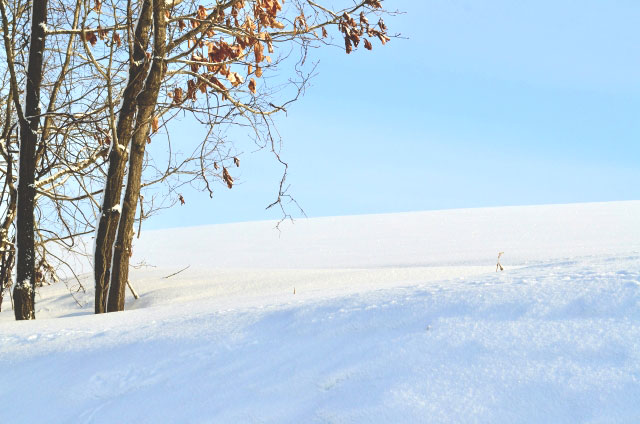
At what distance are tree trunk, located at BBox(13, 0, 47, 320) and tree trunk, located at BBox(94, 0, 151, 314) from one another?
0.56m

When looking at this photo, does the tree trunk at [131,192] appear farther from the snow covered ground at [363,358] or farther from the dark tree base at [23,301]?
the snow covered ground at [363,358]

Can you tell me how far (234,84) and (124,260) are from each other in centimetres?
158

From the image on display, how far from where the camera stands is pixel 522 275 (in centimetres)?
227

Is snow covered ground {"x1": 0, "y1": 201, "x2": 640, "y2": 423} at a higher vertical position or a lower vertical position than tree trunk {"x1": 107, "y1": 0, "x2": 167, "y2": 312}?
lower

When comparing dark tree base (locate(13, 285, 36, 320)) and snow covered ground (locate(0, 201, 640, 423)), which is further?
dark tree base (locate(13, 285, 36, 320))

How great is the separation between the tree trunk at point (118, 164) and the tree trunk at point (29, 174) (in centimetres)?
56

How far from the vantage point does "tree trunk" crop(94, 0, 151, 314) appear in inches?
159

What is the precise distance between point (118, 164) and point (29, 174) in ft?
2.47

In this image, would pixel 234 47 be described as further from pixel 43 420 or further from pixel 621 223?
pixel 621 223

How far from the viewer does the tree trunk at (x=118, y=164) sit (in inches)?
159

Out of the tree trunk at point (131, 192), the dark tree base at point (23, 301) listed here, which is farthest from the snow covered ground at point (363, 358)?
the dark tree base at point (23, 301)

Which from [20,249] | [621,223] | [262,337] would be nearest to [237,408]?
[262,337]

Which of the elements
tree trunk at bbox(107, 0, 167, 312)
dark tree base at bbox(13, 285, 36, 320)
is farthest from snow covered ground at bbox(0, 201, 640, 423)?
dark tree base at bbox(13, 285, 36, 320)

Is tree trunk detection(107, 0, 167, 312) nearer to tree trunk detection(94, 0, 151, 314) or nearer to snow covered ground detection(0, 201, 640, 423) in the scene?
tree trunk detection(94, 0, 151, 314)
